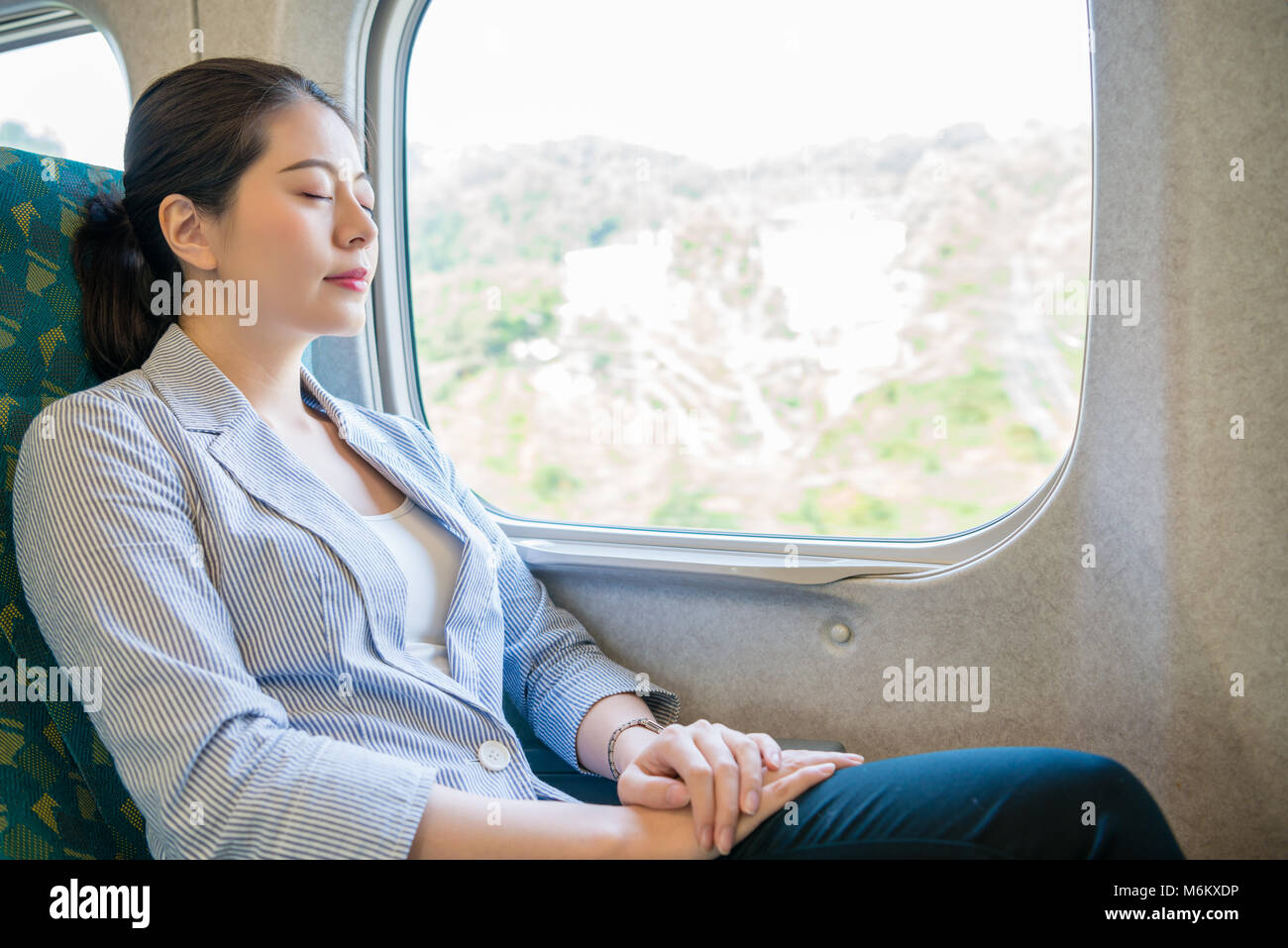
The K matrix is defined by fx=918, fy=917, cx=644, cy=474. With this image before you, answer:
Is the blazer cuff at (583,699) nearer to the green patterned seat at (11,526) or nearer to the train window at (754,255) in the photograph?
the train window at (754,255)

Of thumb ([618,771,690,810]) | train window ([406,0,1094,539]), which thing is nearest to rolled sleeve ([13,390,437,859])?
thumb ([618,771,690,810])

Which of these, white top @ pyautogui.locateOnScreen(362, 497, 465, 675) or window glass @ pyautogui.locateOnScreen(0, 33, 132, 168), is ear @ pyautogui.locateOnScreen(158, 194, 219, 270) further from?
window glass @ pyautogui.locateOnScreen(0, 33, 132, 168)

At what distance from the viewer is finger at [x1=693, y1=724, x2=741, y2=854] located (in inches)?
40.2

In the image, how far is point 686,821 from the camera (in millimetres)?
1052

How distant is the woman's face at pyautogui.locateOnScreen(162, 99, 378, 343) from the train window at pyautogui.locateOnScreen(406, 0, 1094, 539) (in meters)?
0.79

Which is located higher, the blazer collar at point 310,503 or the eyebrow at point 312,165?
the eyebrow at point 312,165

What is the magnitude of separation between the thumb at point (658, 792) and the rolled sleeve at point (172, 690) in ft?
0.77

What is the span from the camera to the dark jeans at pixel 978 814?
943 mm

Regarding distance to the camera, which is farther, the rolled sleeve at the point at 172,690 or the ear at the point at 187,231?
the ear at the point at 187,231

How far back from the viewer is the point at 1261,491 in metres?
1.32

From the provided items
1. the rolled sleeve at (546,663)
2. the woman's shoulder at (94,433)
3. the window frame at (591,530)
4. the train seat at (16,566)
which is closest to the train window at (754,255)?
the window frame at (591,530)

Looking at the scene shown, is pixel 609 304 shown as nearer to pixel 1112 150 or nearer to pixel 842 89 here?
pixel 842 89
